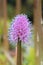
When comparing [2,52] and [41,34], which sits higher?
[41,34]

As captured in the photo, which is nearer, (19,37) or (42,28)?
(19,37)

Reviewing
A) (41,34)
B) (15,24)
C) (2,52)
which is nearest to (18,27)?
(15,24)

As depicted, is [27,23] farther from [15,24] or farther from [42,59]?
[42,59]

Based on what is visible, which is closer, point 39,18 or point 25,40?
point 25,40

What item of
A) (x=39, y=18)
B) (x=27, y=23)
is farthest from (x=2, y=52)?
(x=27, y=23)

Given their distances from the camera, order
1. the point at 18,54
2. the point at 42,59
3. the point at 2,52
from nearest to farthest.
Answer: the point at 18,54 → the point at 42,59 → the point at 2,52

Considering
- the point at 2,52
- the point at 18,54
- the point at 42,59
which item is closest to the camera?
the point at 18,54

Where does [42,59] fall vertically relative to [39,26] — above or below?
below

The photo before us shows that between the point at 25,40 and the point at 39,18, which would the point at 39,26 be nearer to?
the point at 39,18

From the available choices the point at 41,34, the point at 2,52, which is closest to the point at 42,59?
the point at 41,34
